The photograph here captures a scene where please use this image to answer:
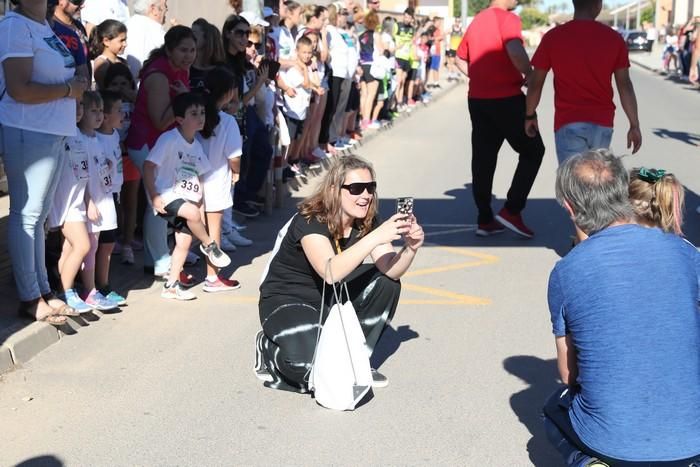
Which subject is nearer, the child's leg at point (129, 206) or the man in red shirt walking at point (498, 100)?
the child's leg at point (129, 206)

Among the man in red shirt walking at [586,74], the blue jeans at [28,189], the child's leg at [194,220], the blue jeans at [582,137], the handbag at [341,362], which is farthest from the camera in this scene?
the blue jeans at [582,137]

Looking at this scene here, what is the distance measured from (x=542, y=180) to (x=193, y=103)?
6.60 meters

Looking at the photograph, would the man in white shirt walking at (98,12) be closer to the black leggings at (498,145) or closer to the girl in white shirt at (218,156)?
the girl in white shirt at (218,156)

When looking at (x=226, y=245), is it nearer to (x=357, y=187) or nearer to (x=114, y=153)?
(x=114, y=153)

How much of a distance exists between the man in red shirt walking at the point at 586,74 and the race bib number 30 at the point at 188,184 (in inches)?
110

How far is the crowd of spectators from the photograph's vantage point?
6.29 meters

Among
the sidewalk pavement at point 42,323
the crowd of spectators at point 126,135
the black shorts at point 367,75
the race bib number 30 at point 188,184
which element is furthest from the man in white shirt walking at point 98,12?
the black shorts at point 367,75

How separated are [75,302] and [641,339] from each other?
13.6 feet

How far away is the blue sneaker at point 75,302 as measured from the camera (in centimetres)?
682

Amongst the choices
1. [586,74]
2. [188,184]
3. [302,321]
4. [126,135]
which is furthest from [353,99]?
[302,321]

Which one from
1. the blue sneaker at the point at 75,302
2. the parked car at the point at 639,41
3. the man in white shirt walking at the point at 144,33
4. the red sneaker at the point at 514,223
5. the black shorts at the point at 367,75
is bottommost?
the parked car at the point at 639,41

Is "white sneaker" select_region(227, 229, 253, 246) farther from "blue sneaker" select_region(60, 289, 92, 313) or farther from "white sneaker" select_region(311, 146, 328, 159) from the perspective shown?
"white sneaker" select_region(311, 146, 328, 159)

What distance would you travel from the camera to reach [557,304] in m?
3.98

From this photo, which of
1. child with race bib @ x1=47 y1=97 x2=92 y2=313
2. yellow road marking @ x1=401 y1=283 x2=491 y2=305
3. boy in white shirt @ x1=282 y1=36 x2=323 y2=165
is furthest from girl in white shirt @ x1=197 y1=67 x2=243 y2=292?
boy in white shirt @ x1=282 y1=36 x2=323 y2=165
